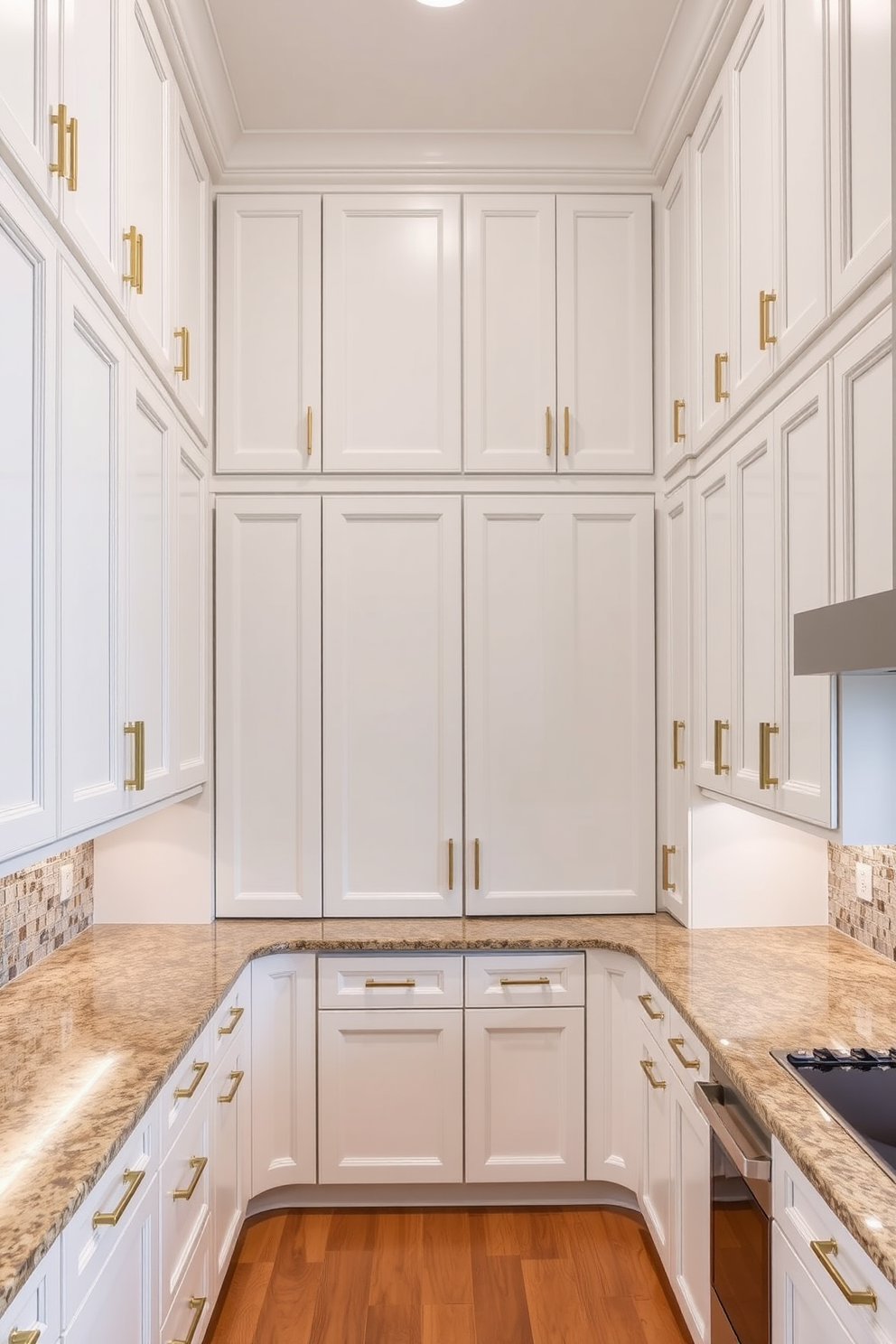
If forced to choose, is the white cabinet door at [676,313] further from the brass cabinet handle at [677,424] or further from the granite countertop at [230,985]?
the granite countertop at [230,985]

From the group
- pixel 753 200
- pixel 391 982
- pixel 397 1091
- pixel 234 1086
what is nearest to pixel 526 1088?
pixel 397 1091

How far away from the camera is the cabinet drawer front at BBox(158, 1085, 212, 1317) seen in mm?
1592

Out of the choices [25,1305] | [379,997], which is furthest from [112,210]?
[379,997]

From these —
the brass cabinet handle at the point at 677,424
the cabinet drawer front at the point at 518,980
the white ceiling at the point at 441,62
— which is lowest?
the cabinet drawer front at the point at 518,980

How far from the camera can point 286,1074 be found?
244cm

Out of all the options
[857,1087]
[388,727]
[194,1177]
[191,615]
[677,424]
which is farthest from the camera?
[388,727]

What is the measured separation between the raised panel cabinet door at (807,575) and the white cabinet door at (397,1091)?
1.21 m

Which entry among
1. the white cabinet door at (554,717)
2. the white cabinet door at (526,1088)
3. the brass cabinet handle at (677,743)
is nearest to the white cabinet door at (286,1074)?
the white cabinet door at (526,1088)

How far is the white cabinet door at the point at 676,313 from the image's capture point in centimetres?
247

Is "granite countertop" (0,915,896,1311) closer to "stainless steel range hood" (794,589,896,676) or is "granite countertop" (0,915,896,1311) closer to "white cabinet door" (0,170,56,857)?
"white cabinet door" (0,170,56,857)

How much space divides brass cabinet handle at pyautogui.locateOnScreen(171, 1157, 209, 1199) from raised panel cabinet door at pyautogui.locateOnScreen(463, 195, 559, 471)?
6.20ft

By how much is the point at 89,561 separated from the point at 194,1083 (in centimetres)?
100

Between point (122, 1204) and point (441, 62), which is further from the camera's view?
point (441, 62)

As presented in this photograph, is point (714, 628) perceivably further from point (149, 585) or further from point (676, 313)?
point (149, 585)
